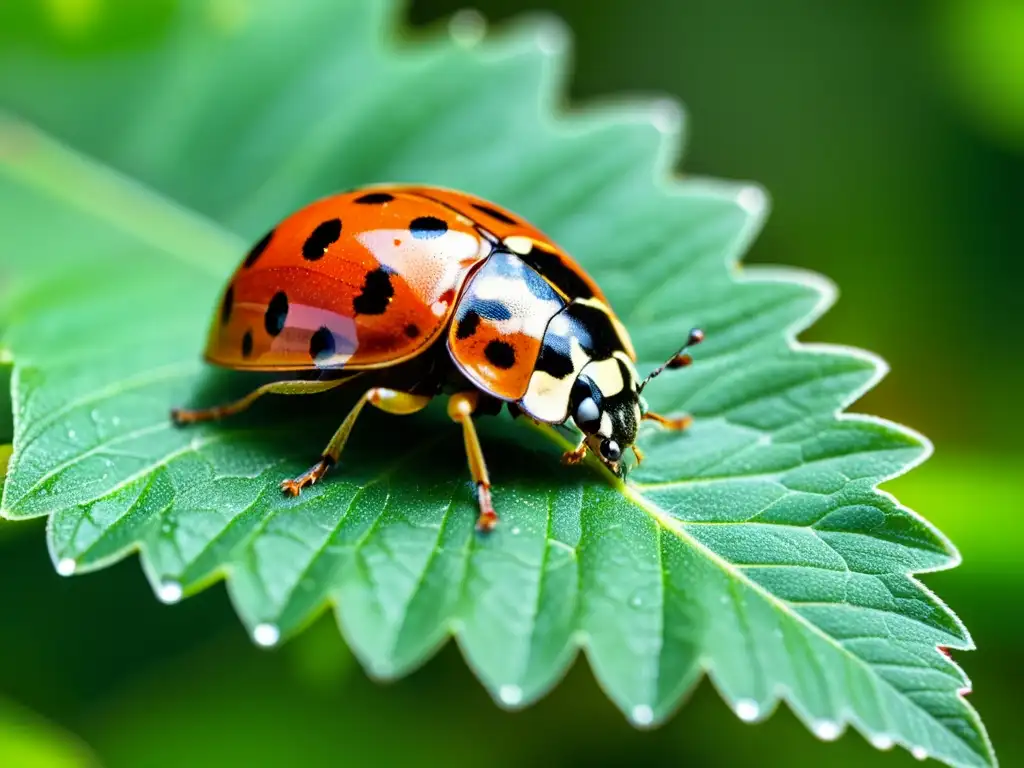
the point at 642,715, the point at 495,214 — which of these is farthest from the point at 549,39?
the point at 642,715

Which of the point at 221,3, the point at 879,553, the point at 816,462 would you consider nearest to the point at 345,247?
the point at 816,462

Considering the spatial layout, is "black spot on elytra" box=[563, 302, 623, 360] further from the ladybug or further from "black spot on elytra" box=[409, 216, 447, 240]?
"black spot on elytra" box=[409, 216, 447, 240]

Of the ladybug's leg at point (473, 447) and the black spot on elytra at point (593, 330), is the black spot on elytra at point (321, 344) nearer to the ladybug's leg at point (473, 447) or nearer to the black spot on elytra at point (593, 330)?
the ladybug's leg at point (473, 447)

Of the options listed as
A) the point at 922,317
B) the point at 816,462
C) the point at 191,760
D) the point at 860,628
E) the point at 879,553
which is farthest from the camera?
the point at 922,317

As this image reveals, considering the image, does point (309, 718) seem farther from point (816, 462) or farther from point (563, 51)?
point (563, 51)

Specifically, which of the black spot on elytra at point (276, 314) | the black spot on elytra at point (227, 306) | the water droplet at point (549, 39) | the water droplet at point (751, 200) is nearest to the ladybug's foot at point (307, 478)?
the black spot on elytra at point (276, 314)

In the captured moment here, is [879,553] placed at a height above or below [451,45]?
below
